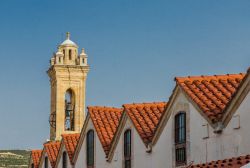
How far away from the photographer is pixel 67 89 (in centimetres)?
5262

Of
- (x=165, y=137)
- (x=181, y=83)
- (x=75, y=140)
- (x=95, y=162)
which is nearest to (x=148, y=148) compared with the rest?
(x=165, y=137)

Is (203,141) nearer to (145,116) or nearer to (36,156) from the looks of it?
(145,116)

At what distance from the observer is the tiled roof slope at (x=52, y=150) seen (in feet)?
155

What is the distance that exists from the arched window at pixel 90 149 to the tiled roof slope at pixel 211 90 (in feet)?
31.5

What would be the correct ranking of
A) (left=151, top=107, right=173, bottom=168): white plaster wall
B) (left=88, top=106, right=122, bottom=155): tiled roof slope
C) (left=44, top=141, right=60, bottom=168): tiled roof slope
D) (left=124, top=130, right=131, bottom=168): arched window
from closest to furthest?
(left=151, top=107, right=173, bottom=168): white plaster wall → (left=124, top=130, right=131, bottom=168): arched window → (left=88, top=106, right=122, bottom=155): tiled roof slope → (left=44, top=141, right=60, bottom=168): tiled roof slope

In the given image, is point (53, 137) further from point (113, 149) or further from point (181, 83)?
point (181, 83)

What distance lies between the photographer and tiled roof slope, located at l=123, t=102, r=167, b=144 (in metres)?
34.6

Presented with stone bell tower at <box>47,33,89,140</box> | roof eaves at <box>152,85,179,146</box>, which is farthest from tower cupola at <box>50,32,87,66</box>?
roof eaves at <box>152,85,179,146</box>

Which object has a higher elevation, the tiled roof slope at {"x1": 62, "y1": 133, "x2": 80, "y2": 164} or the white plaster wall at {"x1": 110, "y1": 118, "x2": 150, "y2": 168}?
the tiled roof slope at {"x1": 62, "y1": 133, "x2": 80, "y2": 164}

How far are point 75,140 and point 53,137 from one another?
8.59 meters

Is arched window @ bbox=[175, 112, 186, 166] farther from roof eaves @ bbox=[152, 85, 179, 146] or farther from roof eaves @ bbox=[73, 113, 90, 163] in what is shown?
roof eaves @ bbox=[73, 113, 90, 163]

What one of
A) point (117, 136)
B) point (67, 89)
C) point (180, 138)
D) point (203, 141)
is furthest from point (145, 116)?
point (67, 89)

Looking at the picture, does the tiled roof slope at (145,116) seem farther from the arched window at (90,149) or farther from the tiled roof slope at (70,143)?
the tiled roof slope at (70,143)

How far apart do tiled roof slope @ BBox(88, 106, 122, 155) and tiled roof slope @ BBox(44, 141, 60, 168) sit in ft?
23.1
